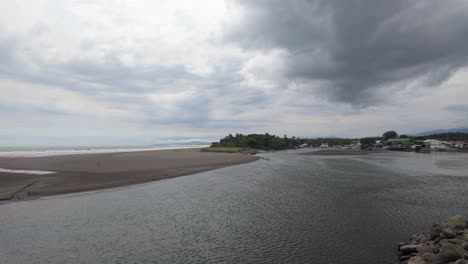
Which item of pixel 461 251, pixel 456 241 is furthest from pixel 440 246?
pixel 461 251

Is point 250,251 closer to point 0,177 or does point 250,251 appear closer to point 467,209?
point 467,209

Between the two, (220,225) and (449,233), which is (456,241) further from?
(220,225)

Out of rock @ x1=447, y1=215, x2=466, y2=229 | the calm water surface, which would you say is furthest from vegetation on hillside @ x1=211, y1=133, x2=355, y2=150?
rock @ x1=447, y1=215, x2=466, y2=229

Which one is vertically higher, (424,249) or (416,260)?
(424,249)

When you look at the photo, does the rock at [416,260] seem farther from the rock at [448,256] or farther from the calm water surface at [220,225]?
the calm water surface at [220,225]

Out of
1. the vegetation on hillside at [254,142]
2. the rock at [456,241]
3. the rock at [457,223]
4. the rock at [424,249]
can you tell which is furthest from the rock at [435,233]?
the vegetation on hillside at [254,142]

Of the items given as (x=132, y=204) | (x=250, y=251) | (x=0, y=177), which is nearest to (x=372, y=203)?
(x=250, y=251)
